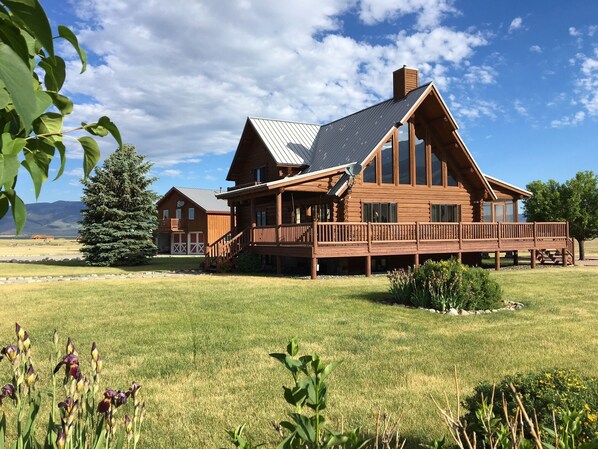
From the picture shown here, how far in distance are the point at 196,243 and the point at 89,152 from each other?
168ft

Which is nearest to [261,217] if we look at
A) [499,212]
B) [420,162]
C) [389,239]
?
[420,162]

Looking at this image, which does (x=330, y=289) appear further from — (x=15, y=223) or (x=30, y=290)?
(x=15, y=223)

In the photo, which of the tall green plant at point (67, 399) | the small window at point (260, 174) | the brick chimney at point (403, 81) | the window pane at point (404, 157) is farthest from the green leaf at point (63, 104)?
the small window at point (260, 174)

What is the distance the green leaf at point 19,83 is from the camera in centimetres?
89

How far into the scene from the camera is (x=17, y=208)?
1.15 meters

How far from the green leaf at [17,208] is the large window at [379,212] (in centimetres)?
2229

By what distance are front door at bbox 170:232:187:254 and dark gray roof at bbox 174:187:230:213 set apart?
4293 mm

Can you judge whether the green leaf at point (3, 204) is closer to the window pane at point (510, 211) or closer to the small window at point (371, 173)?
the small window at point (371, 173)

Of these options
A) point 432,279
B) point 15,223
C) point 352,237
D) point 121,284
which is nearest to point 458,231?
point 352,237

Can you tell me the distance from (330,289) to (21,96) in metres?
14.5

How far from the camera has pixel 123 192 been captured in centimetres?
3234

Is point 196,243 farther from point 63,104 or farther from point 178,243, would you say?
point 63,104

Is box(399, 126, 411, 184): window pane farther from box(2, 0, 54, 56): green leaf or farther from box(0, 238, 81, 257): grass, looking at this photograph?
box(0, 238, 81, 257): grass

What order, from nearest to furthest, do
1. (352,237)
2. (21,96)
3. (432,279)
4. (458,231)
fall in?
(21,96) → (432,279) → (352,237) → (458,231)
